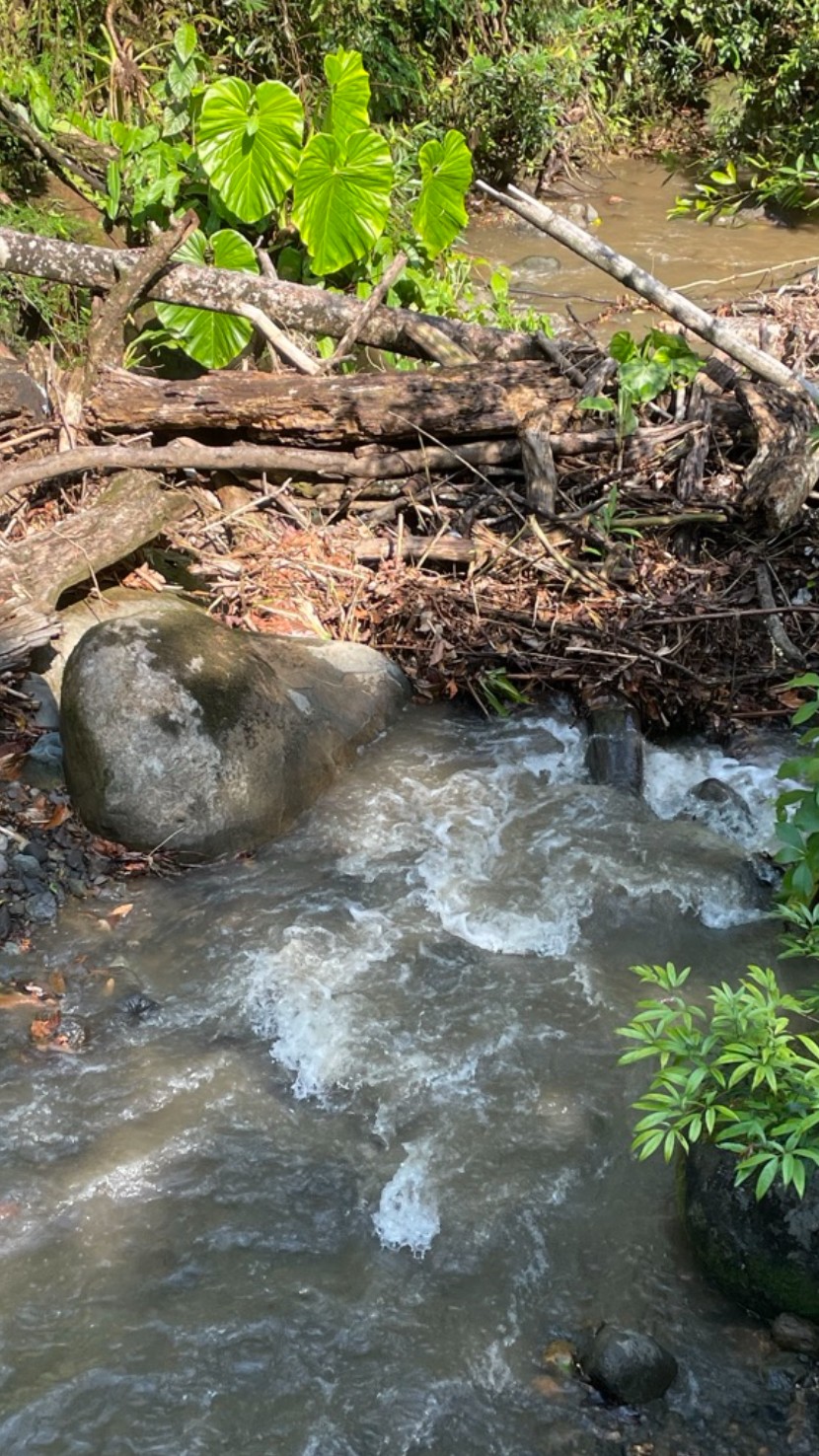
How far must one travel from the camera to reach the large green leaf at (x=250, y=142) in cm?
611

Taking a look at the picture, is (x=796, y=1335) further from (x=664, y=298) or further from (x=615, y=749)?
(x=664, y=298)

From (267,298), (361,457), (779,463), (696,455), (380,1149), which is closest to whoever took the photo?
(380,1149)

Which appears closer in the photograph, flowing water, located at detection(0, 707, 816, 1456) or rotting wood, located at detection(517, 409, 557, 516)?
flowing water, located at detection(0, 707, 816, 1456)

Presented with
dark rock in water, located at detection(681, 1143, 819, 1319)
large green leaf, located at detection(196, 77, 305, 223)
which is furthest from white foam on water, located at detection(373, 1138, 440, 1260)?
large green leaf, located at detection(196, 77, 305, 223)

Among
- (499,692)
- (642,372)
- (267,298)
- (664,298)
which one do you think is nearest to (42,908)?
(499,692)

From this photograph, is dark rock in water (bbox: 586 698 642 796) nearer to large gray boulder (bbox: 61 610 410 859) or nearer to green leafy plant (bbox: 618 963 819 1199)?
large gray boulder (bbox: 61 610 410 859)

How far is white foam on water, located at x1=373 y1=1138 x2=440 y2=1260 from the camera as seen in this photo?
3.01 metres

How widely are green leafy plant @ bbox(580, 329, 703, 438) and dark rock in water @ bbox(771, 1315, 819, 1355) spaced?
3.77 m

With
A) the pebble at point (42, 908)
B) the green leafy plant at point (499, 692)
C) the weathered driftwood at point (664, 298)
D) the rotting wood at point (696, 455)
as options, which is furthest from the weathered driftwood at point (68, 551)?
the rotting wood at point (696, 455)

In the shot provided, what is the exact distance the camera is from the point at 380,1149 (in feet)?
10.6

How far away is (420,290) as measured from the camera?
6992 millimetres

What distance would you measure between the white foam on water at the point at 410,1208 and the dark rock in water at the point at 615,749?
1.79m

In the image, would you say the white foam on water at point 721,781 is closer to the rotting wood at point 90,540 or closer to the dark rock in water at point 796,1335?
the dark rock in water at point 796,1335

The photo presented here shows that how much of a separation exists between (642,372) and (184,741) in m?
2.80
